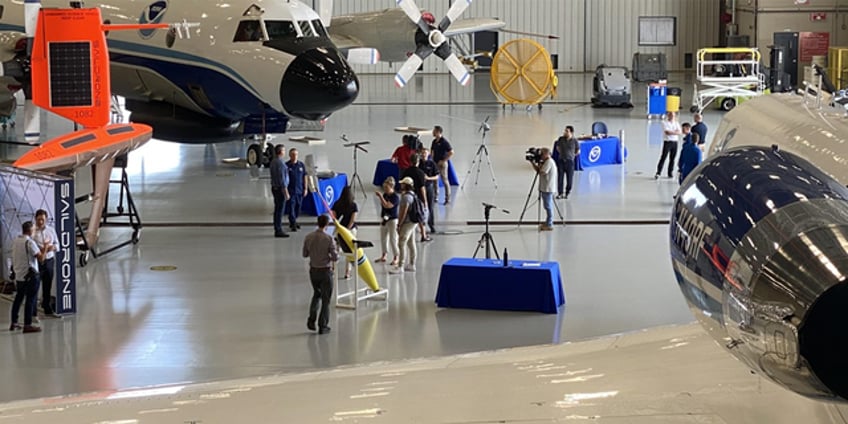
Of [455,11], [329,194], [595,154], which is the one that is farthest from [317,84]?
[595,154]

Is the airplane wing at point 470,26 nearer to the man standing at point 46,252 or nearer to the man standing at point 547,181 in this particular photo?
the man standing at point 547,181

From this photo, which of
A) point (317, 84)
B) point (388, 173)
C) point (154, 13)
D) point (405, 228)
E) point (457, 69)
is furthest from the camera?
point (457, 69)

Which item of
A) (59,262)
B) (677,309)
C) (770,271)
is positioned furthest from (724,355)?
(59,262)

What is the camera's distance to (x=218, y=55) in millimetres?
24453

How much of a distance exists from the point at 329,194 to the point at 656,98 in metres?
18.8

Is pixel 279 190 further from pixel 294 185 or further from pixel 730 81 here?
pixel 730 81

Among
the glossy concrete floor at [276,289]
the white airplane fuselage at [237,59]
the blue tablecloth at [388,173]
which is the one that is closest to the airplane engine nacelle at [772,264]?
the glossy concrete floor at [276,289]

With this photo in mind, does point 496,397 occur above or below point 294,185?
above

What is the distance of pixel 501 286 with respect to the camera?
A: 52.1 feet

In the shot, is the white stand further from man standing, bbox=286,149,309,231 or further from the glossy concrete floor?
man standing, bbox=286,149,309,231

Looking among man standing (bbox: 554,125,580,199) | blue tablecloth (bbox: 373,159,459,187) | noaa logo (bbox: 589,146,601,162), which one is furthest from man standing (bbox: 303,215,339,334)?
noaa logo (bbox: 589,146,601,162)

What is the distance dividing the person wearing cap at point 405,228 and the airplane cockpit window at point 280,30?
7.41m

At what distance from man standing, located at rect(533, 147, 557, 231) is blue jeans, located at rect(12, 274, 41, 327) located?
9181 mm

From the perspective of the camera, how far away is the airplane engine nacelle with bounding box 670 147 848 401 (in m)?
3.74
